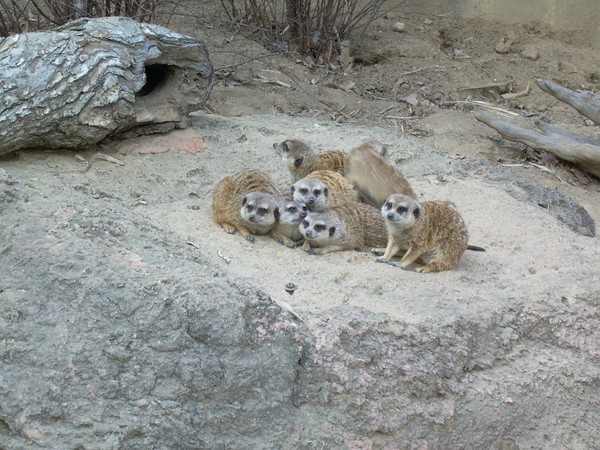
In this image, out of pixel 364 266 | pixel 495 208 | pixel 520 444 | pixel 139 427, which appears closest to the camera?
pixel 139 427

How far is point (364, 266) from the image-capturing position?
3744 millimetres

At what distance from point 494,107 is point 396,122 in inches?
40.1

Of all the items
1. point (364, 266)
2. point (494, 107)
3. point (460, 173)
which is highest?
point (364, 266)

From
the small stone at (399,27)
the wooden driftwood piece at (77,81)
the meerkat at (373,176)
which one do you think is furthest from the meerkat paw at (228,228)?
the small stone at (399,27)

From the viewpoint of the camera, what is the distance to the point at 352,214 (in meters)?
4.29

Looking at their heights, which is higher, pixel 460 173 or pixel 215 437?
pixel 215 437

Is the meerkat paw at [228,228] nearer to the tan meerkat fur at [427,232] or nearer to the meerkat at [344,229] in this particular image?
the meerkat at [344,229]

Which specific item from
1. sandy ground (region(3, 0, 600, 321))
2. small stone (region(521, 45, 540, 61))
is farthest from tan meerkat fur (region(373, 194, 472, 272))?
small stone (region(521, 45, 540, 61))

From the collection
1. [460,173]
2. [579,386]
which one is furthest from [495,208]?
[579,386]

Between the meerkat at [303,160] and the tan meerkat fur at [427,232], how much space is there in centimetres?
97

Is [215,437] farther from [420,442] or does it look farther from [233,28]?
[233,28]

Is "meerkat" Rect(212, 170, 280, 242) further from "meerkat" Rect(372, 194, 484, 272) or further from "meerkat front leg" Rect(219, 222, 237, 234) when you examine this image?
"meerkat" Rect(372, 194, 484, 272)

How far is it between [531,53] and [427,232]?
462 centimetres

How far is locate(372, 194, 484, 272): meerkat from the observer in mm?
3832
